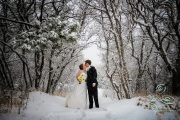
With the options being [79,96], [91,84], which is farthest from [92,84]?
[79,96]

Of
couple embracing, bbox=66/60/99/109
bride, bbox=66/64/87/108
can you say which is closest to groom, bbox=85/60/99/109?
couple embracing, bbox=66/60/99/109

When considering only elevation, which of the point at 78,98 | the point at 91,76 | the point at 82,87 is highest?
the point at 91,76

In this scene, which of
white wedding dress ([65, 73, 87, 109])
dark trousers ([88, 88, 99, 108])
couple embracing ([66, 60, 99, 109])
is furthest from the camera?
white wedding dress ([65, 73, 87, 109])

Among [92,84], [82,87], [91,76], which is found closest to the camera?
[92,84]

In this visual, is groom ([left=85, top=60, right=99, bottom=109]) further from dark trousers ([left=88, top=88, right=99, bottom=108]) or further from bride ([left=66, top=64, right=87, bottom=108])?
bride ([left=66, top=64, right=87, bottom=108])

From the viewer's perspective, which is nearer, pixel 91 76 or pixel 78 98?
pixel 91 76

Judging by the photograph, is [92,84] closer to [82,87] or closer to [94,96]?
[94,96]

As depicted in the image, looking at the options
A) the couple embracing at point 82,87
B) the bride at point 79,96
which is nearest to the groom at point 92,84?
the couple embracing at point 82,87

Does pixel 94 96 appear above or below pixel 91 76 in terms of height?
below

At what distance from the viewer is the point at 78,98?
9.72m

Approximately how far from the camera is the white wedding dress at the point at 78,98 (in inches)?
380

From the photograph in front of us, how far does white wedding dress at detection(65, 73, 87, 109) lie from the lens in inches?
380

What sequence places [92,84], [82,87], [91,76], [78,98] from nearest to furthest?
[92,84], [91,76], [78,98], [82,87]

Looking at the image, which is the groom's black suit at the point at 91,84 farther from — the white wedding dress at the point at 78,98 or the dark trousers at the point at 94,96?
the white wedding dress at the point at 78,98
